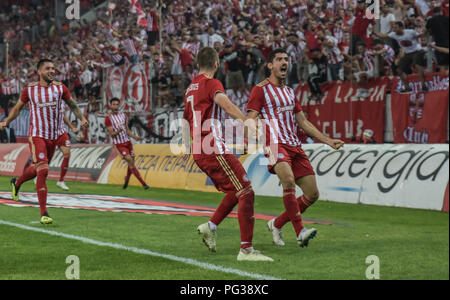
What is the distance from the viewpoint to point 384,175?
41.0 ft

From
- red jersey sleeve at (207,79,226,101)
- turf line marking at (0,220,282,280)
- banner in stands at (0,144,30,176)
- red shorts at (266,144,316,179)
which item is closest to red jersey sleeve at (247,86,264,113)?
red shorts at (266,144,316,179)

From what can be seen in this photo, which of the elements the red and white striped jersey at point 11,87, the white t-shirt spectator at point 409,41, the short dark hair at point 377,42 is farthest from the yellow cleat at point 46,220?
the red and white striped jersey at point 11,87

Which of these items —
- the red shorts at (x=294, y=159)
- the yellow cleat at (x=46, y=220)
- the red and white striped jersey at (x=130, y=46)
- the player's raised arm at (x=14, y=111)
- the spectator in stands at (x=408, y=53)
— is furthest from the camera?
the red and white striped jersey at (x=130, y=46)

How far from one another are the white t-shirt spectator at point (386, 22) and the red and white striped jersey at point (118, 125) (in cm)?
644

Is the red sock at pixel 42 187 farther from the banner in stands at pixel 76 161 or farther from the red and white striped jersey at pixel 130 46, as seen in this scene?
the red and white striped jersey at pixel 130 46

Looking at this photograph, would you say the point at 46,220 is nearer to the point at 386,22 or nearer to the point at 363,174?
the point at 363,174

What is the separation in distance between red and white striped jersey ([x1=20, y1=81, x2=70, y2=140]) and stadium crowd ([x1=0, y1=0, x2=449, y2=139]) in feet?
25.5

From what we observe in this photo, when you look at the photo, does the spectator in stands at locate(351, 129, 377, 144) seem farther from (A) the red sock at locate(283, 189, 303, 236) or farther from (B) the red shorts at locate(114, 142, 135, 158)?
(A) the red sock at locate(283, 189, 303, 236)

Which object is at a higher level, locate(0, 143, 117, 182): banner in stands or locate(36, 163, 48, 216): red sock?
locate(36, 163, 48, 216): red sock

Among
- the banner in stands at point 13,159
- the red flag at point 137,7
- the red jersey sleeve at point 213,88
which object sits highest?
the red flag at point 137,7

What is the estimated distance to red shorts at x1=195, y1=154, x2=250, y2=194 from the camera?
20.7 ft

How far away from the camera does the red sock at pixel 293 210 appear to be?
22.1 ft

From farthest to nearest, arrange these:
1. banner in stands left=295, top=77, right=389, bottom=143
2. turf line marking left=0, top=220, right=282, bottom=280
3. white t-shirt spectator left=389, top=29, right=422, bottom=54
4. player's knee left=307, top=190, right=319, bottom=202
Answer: banner in stands left=295, top=77, right=389, bottom=143 < white t-shirt spectator left=389, top=29, right=422, bottom=54 < player's knee left=307, top=190, right=319, bottom=202 < turf line marking left=0, top=220, right=282, bottom=280
